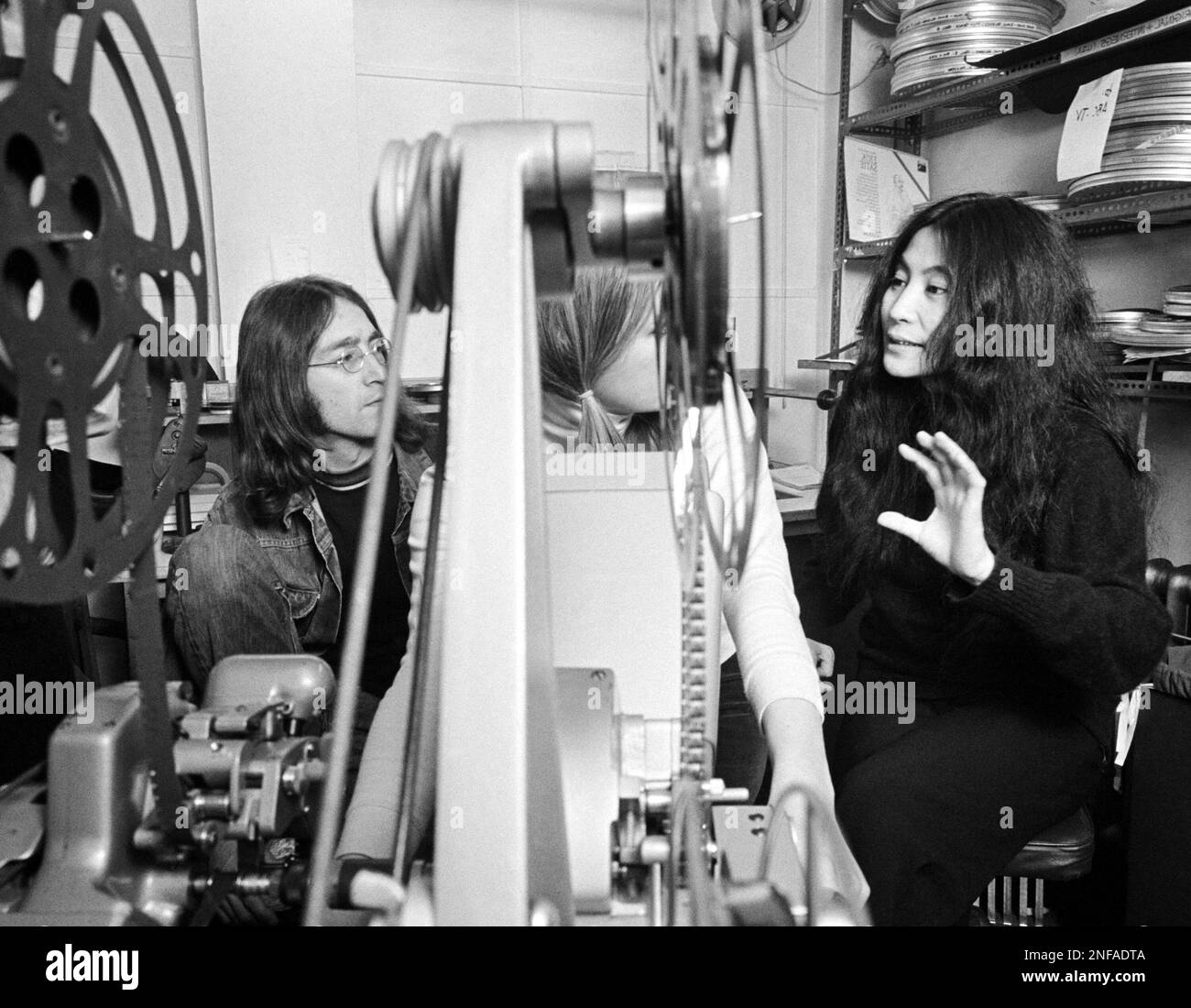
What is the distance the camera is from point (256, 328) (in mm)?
1580

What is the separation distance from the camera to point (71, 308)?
19.1 inches

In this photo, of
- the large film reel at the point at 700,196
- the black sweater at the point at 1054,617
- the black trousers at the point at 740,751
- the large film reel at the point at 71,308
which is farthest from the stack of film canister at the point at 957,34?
the large film reel at the point at 71,308

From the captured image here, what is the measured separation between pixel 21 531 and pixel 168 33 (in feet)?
7.08

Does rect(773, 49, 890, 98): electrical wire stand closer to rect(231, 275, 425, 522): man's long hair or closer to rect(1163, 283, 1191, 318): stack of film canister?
rect(1163, 283, 1191, 318): stack of film canister

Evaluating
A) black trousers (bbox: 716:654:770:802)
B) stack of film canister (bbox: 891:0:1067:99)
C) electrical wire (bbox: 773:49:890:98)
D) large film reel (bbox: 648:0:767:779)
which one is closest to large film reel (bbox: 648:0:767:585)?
large film reel (bbox: 648:0:767:779)

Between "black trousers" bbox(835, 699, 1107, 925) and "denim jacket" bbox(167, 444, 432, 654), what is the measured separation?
775 millimetres

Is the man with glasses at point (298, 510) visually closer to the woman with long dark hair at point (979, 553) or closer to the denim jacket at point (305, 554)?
the denim jacket at point (305, 554)

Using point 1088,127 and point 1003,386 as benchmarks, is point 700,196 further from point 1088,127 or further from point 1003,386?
point 1088,127

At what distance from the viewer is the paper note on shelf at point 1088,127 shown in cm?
178

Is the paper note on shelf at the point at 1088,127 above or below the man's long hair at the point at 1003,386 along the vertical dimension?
above

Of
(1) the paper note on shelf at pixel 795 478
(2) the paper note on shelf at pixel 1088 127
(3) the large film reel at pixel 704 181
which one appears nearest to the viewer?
(3) the large film reel at pixel 704 181

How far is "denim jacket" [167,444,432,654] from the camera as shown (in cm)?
153

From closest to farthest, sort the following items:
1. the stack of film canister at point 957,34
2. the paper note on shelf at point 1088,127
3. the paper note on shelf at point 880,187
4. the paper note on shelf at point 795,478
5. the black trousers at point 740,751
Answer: the black trousers at point 740,751
the paper note on shelf at point 1088,127
the stack of film canister at point 957,34
the paper note on shelf at point 795,478
the paper note on shelf at point 880,187
